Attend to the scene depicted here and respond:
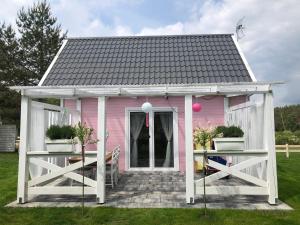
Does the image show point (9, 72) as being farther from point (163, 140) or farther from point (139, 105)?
point (163, 140)

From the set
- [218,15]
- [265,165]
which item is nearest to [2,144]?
[218,15]

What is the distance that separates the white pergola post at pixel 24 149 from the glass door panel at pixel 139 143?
409 centimetres

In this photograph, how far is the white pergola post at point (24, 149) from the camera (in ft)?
17.8

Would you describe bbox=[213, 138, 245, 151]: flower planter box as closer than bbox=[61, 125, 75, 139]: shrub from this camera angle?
Yes

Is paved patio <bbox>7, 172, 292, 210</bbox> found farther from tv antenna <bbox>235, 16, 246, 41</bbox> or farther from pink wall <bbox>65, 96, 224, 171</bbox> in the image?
tv antenna <bbox>235, 16, 246, 41</bbox>

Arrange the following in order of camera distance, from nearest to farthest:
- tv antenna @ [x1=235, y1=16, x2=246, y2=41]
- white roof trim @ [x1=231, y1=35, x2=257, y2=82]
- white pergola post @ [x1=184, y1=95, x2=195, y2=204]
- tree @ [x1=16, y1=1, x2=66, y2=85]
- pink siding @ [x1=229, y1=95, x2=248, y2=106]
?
white pergola post @ [x1=184, y1=95, x2=195, y2=204]
white roof trim @ [x1=231, y1=35, x2=257, y2=82]
pink siding @ [x1=229, y1=95, x2=248, y2=106]
tv antenna @ [x1=235, y1=16, x2=246, y2=41]
tree @ [x1=16, y1=1, x2=66, y2=85]

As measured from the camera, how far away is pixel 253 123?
6.43 m

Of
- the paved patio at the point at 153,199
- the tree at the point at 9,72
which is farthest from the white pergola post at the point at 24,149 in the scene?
the tree at the point at 9,72

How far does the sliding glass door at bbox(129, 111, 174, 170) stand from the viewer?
9.10 meters

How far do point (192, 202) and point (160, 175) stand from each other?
3.06m

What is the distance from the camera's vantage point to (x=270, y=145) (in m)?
5.41

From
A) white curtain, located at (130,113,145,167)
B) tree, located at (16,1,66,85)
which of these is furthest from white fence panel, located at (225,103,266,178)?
tree, located at (16,1,66,85)

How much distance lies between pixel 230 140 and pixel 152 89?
1855mm

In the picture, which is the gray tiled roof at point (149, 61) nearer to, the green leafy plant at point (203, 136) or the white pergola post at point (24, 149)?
the white pergola post at point (24, 149)
